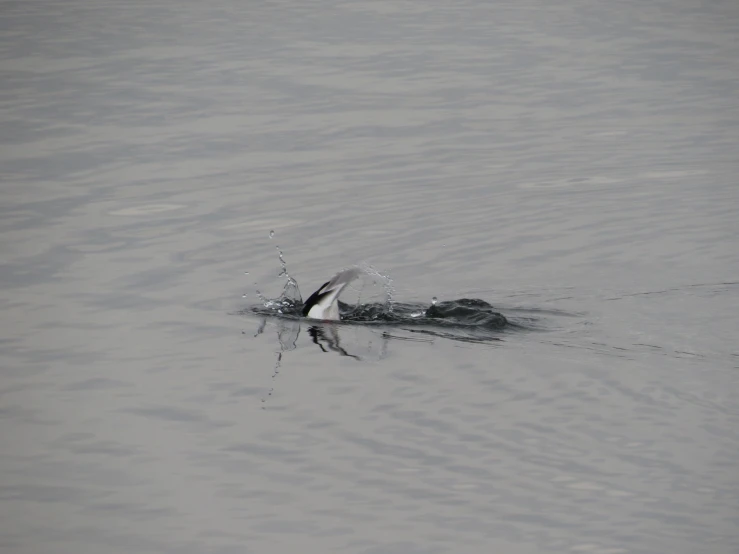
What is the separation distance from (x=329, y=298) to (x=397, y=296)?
0.98 metres

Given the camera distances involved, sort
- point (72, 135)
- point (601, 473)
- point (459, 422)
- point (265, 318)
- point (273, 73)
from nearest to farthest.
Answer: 1. point (601, 473)
2. point (459, 422)
3. point (265, 318)
4. point (72, 135)
5. point (273, 73)

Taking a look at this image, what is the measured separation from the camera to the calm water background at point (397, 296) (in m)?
8.24

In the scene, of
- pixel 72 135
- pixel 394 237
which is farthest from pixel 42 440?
→ pixel 72 135

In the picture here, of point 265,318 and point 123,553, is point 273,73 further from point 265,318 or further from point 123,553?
point 123,553

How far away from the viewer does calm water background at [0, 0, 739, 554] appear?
824 cm

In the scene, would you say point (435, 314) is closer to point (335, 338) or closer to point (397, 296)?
point (397, 296)

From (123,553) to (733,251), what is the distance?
8491 millimetres

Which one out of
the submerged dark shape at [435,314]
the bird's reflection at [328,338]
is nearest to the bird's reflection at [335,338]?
the bird's reflection at [328,338]

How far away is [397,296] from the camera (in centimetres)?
1263

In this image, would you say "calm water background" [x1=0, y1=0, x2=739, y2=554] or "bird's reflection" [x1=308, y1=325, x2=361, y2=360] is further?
"bird's reflection" [x1=308, y1=325, x2=361, y2=360]

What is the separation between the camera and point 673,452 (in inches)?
343

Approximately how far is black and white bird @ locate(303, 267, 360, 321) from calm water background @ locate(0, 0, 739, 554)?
375 mm

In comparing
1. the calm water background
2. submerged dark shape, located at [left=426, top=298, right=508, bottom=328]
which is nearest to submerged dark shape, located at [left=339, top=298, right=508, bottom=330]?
submerged dark shape, located at [left=426, top=298, right=508, bottom=328]

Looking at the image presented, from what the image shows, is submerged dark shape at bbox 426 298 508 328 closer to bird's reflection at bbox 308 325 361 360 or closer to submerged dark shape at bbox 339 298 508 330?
submerged dark shape at bbox 339 298 508 330
